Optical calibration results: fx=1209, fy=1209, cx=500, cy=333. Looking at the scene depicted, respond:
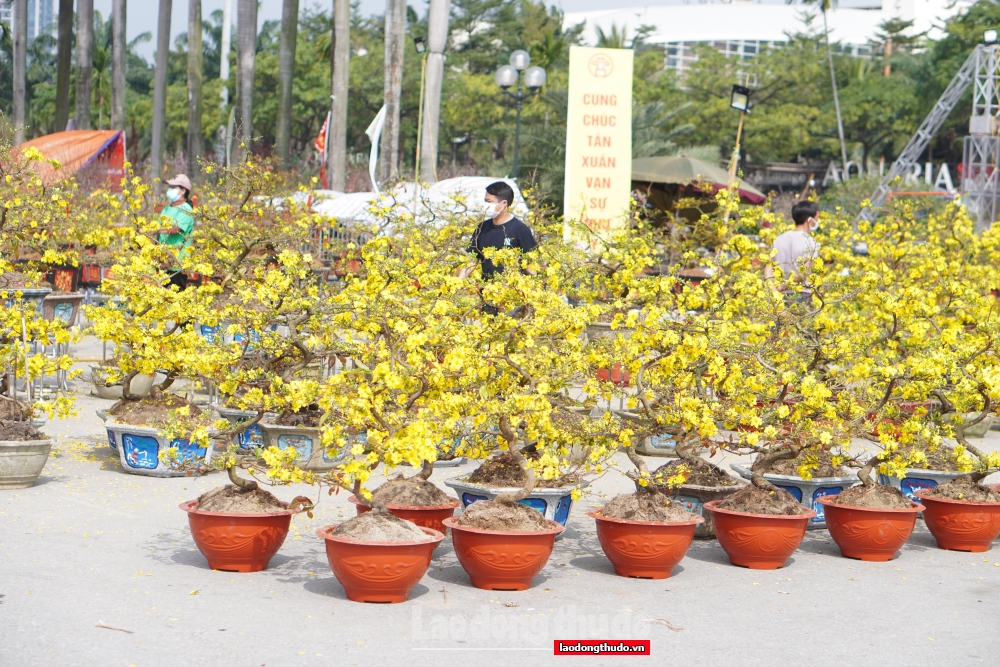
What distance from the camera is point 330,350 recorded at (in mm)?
6406

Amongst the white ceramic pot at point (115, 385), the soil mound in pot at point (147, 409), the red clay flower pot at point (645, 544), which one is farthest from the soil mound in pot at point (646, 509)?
the white ceramic pot at point (115, 385)

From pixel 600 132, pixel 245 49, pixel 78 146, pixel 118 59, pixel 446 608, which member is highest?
pixel 118 59

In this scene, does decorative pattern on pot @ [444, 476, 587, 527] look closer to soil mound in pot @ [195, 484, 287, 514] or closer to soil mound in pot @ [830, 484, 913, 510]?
soil mound in pot @ [195, 484, 287, 514]

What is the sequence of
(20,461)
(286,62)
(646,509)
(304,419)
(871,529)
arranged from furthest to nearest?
1. (286,62)
2. (304,419)
3. (20,461)
4. (871,529)
5. (646,509)

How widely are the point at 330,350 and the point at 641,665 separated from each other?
271 cm

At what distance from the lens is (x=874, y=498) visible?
630 centimetres

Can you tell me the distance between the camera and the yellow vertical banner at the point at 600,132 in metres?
13.7

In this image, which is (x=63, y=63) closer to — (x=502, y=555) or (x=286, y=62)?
(x=286, y=62)

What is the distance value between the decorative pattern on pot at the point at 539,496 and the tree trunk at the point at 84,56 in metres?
28.4

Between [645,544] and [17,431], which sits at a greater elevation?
[17,431]

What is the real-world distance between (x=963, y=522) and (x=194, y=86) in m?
24.8

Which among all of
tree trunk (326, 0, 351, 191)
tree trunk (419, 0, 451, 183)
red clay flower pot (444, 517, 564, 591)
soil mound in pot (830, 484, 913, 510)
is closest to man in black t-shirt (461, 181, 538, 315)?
soil mound in pot (830, 484, 913, 510)

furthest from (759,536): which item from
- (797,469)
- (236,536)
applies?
(236,536)

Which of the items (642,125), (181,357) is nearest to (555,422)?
(181,357)
